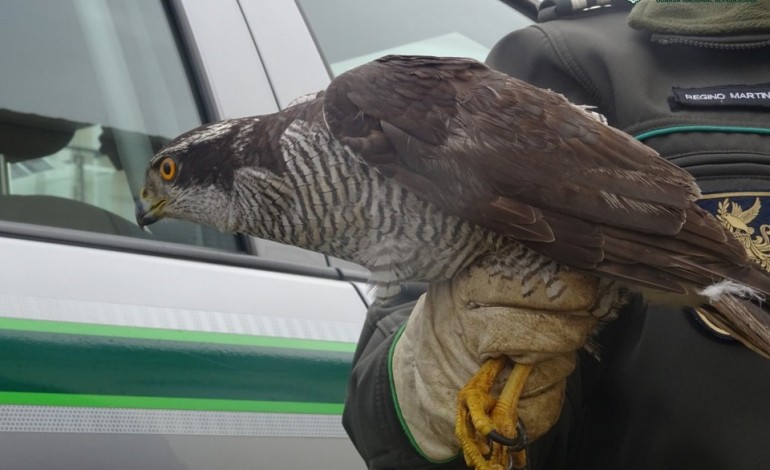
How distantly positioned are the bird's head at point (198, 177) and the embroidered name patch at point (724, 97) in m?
0.91

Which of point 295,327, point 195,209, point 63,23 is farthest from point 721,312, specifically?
point 63,23

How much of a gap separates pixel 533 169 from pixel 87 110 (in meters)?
1.06

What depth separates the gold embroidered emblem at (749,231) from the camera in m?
1.78

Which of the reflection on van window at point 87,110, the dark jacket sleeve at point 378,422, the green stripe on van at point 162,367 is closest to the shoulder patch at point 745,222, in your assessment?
the dark jacket sleeve at point 378,422

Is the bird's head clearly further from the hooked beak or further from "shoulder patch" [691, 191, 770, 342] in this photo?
"shoulder patch" [691, 191, 770, 342]

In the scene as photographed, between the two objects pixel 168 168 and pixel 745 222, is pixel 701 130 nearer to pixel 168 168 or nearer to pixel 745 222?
pixel 745 222

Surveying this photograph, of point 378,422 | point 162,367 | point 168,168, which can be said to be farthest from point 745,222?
point 168,168

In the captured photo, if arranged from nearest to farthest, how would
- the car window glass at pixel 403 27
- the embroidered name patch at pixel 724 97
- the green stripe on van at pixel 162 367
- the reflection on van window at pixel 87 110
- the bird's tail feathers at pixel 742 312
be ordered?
the bird's tail feathers at pixel 742 312, the green stripe on van at pixel 162 367, the embroidered name patch at pixel 724 97, the reflection on van window at pixel 87 110, the car window glass at pixel 403 27

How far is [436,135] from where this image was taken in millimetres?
1923

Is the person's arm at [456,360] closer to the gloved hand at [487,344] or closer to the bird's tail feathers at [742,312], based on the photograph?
the gloved hand at [487,344]

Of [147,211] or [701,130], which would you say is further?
[147,211]

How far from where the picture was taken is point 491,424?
1.71 meters

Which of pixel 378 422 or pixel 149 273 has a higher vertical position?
pixel 149 273

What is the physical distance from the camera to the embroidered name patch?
6.06 ft
